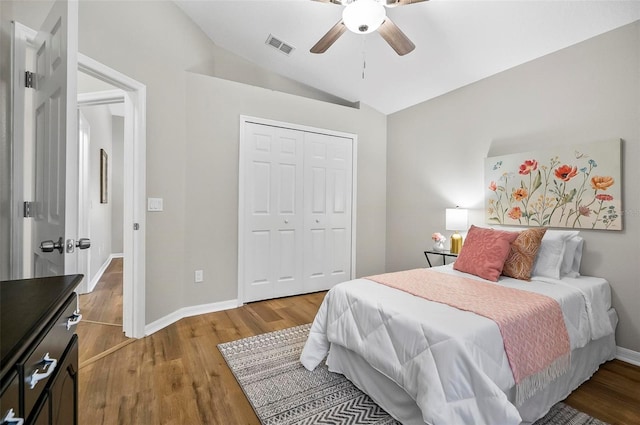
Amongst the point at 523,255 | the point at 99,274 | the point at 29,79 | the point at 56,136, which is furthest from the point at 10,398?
the point at 99,274

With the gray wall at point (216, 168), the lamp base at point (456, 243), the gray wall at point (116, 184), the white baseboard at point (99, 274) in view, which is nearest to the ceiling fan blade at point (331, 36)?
the gray wall at point (216, 168)

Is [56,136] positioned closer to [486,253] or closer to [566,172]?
[486,253]

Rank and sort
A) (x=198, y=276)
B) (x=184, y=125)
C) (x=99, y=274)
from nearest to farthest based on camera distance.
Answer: (x=184, y=125), (x=198, y=276), (x=99, y=274)

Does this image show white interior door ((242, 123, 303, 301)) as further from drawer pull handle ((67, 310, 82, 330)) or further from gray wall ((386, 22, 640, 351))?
drawer pull handle ((67, 310, 82, 330))

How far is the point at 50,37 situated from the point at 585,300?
11.1ft

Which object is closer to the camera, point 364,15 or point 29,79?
point 29,79

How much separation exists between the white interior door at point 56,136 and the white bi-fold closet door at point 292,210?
181 cm

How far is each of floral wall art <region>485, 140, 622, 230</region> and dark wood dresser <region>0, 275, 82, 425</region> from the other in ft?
10.6

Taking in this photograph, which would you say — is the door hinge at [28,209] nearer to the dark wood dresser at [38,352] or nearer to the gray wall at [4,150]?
the gray wall at [4,150]

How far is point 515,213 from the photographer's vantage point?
2830 millimetres

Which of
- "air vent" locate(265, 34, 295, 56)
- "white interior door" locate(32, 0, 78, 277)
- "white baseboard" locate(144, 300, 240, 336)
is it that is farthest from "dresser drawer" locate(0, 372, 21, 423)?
"air vent" locate(265, 34, 295, 56)

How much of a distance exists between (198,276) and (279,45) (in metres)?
2.63

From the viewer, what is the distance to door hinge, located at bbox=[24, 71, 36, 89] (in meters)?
1.58

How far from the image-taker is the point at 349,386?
1838 mm
